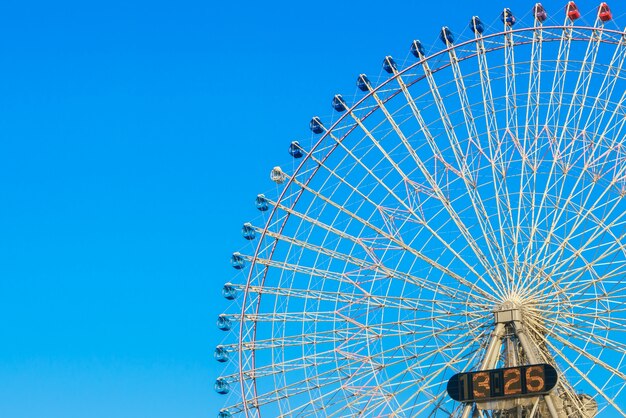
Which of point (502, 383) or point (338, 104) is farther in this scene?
point (338, 104)

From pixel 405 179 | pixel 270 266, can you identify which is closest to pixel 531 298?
pixel 405 179

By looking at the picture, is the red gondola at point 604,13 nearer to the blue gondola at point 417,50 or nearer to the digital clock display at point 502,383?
the blue gondola at point 417,50

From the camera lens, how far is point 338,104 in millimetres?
65125

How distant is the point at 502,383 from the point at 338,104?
52.1ft

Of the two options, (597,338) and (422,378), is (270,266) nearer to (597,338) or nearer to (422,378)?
(422,378)

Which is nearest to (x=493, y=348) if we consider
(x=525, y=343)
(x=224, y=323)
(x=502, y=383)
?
(x=525, y=343)

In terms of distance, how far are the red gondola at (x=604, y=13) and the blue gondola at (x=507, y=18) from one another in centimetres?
417

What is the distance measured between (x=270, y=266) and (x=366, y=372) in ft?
23.1

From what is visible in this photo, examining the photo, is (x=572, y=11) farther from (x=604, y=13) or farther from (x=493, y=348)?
(x=493, y=348)

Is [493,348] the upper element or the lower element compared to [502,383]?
upper

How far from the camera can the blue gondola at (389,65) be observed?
213ft

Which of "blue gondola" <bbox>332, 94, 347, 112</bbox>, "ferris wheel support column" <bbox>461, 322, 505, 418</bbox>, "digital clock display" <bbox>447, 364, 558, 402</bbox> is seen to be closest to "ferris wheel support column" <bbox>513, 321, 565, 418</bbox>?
"ferris wheel support column" <bbox>461, 322, 505, 418</bbox>

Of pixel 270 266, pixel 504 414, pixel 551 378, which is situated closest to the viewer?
pixel 551 378

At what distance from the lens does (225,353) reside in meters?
65.1
